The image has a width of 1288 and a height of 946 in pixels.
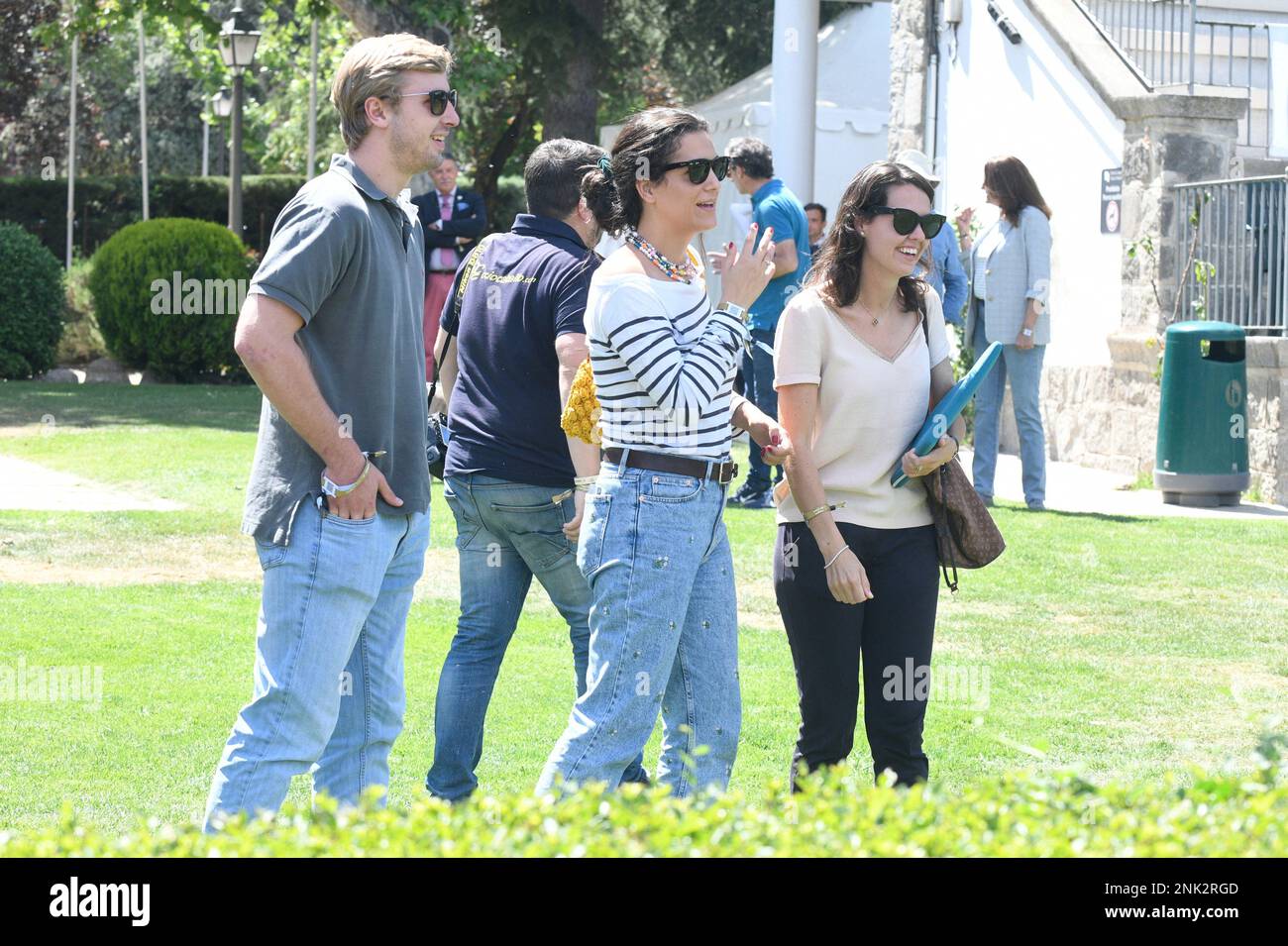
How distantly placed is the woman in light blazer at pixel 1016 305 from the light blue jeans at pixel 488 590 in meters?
6.24

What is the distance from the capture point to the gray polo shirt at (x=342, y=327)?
3.74 m

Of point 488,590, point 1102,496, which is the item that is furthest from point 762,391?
point 488,590

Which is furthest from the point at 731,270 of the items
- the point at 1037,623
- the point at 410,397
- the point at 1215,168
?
the point at 1215,168

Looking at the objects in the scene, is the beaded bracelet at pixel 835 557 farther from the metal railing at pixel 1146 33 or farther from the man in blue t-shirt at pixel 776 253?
the metal railing at pixel 1146 33

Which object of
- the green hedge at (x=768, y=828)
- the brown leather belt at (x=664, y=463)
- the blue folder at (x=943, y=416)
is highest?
the blue folder at (x=943, y=416)

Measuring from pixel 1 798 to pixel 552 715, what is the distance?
203 centimetres

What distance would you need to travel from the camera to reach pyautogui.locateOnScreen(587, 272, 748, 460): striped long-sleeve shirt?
3.94m

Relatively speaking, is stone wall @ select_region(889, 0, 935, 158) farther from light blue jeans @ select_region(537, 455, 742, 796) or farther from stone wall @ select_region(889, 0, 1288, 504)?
light blue jeans @ select_region(537, 455, 742, 796)

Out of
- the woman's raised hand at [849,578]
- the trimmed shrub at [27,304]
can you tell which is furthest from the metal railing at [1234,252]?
the trimmed shrub at [27,304]

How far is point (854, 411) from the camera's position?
458 centimetres

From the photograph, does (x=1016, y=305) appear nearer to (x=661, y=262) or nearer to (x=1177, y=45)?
(x=1177, y=45)

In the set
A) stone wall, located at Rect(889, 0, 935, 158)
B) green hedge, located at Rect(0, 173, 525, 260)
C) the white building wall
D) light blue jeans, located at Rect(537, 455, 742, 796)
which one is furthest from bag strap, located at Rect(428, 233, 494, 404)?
green hedge, located at Rect(0, 173, 525, 260)

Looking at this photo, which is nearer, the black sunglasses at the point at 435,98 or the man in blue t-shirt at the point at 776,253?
the black sunglasses at the point at 435,98

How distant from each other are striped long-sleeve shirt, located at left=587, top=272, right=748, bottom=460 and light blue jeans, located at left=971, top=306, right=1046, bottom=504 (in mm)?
7472
